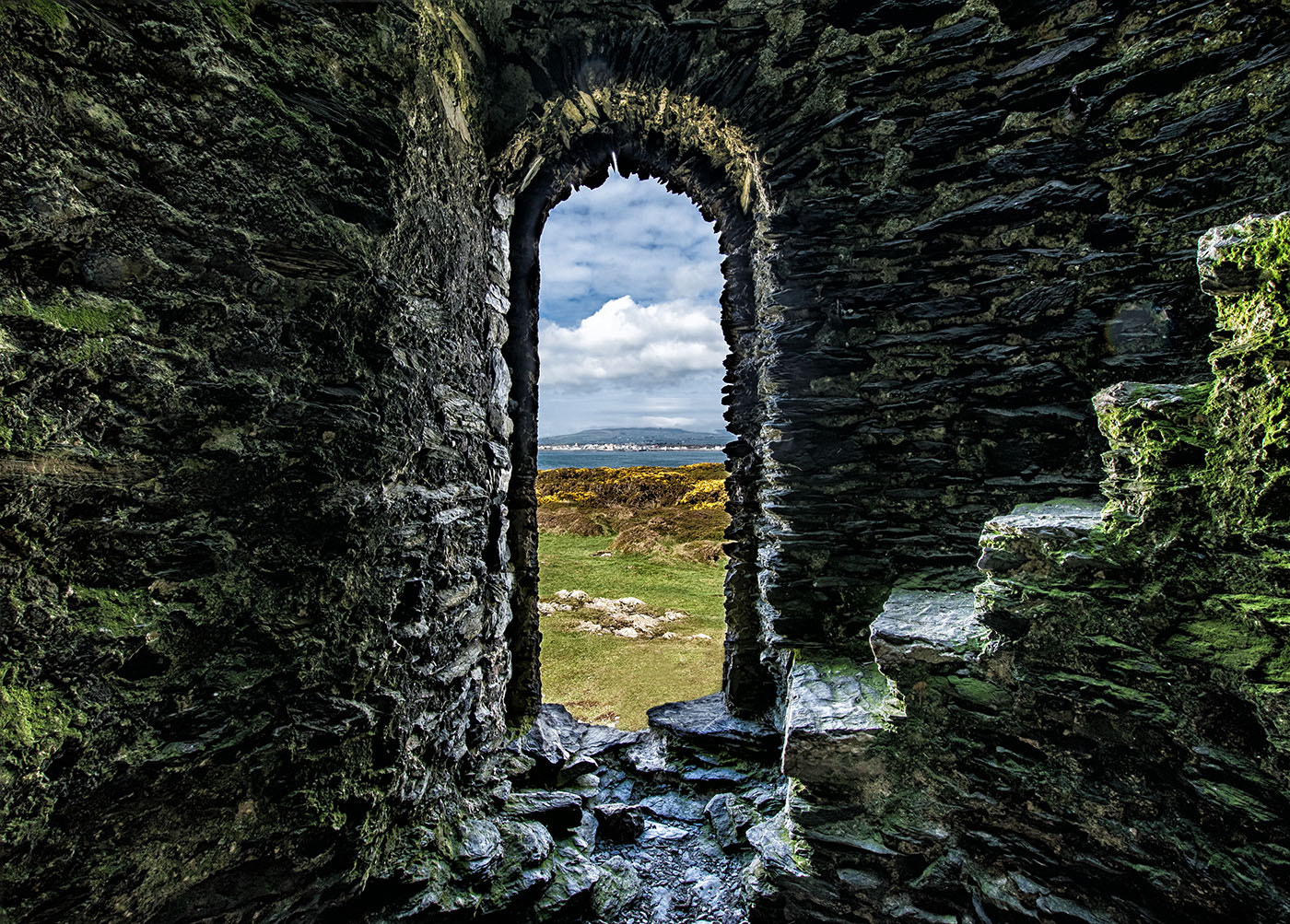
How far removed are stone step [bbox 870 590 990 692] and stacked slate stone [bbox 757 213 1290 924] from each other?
1 cm

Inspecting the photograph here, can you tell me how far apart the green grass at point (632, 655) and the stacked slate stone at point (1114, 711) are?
2.24 metres

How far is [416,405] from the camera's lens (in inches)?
93.8

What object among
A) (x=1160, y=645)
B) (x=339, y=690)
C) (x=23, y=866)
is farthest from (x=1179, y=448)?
(x=23, y=866)

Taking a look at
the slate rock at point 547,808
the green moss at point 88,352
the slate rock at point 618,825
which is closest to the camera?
the green moss at point 88,352

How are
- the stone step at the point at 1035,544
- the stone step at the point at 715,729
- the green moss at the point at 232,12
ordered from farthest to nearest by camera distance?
1. the stone step at the point at 715,729
2. the stone step at the point at 1035,544
3. the green moss at the point at 232,12

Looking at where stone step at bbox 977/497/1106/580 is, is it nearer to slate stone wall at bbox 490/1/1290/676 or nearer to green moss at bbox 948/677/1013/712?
green moss at bbox 948/677/1013/712

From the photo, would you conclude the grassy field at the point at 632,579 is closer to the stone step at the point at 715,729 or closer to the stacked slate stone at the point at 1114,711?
the stone step at the point at 715,729

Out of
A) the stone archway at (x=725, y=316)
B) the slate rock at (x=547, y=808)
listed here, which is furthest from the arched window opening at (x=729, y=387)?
the slate rock at (x=547, y=808)

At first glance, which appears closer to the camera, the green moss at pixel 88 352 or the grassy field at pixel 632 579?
the green moss at pixel 88 352

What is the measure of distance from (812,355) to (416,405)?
2.42 metres

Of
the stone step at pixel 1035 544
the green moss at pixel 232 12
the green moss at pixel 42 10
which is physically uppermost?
the green moss at pixel 232 12

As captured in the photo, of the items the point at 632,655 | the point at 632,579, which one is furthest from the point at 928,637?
the point at 632,579

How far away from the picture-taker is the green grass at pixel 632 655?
4512 millimetres

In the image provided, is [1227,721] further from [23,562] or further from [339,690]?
[23,562]
